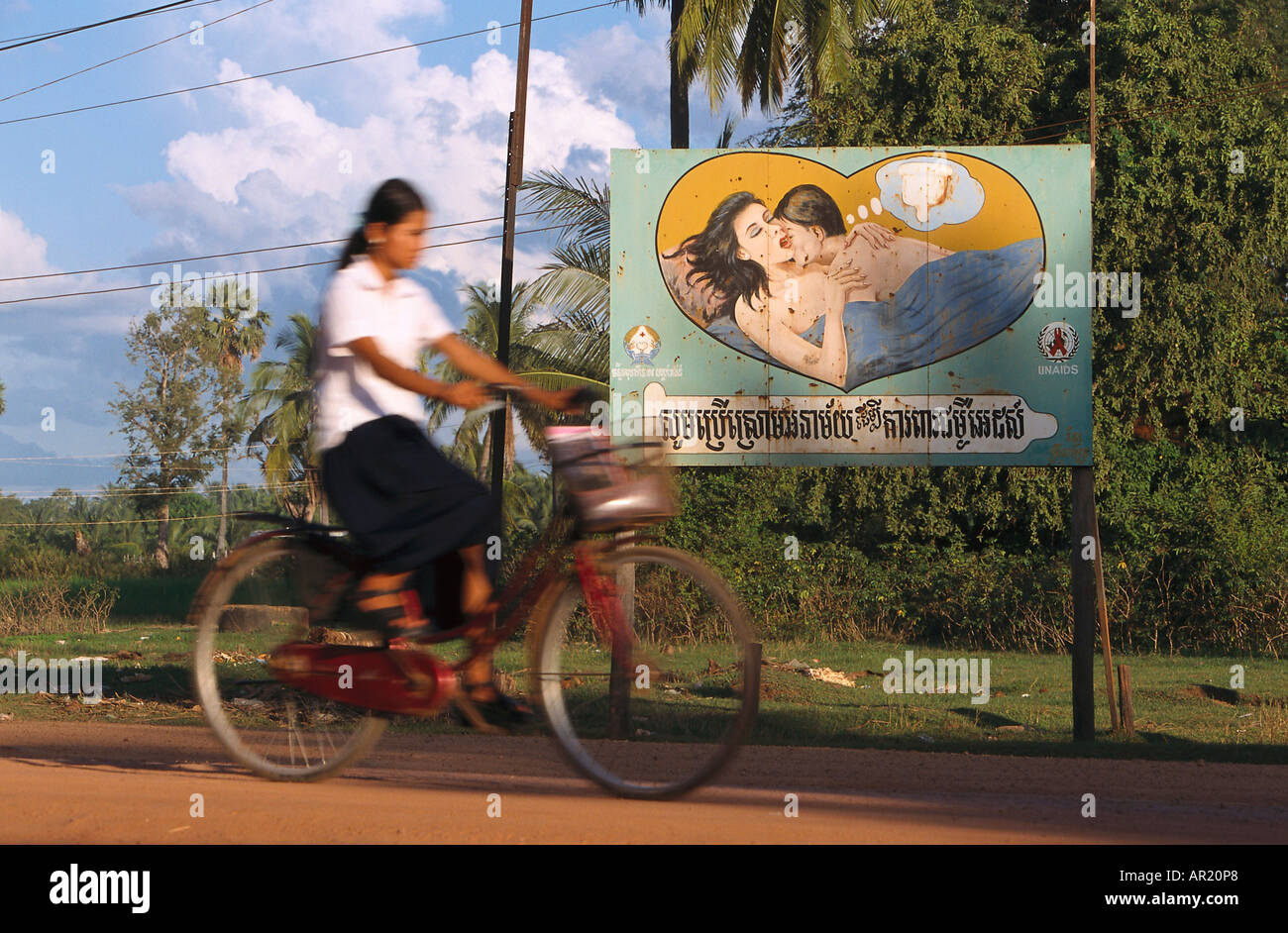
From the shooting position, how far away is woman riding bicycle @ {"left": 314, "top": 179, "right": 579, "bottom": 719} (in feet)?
14.9

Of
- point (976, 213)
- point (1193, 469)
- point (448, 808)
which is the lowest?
point (448, 808)

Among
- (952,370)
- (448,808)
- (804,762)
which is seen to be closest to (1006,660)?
(952,370)

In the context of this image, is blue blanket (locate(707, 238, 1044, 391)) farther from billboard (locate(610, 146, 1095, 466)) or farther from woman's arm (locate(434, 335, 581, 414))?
woman's arm (locate(434, 335, 581, 414))

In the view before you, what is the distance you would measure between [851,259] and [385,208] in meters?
8.71

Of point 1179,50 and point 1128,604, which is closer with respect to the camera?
point 1128,604

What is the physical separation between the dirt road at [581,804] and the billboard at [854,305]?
4.52 metres

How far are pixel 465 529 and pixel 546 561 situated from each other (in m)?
0.37

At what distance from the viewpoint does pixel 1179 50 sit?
26578 mm

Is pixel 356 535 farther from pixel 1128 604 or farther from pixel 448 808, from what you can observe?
pixel 1128 604

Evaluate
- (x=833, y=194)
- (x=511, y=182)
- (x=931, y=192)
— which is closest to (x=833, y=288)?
(x=833, y=194)

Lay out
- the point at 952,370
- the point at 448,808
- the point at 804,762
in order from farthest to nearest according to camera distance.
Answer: the point at 952,370, the point at 804,762, the point at 448,808

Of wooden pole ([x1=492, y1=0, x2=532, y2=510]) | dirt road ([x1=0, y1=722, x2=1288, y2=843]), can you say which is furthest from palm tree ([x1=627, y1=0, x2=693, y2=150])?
dirt road ([x1=0, y1=722, x2=1288, y2=843])

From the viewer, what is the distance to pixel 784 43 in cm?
2764

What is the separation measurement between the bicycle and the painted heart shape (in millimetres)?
7974
